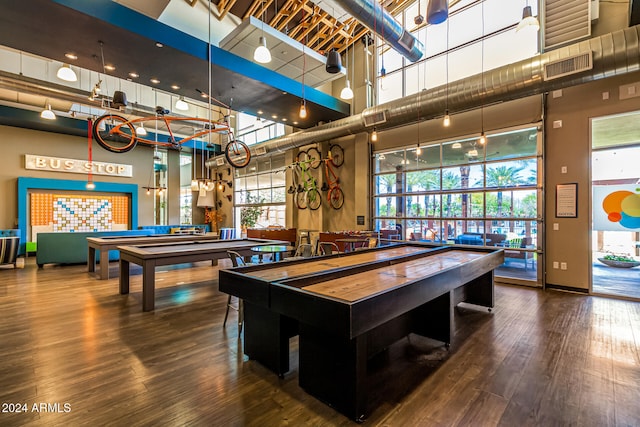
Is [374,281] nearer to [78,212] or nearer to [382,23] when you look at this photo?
[382,23]

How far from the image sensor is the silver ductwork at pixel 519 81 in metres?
3.79

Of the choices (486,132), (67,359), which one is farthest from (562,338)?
(67,359)

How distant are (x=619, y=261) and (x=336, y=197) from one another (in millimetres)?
6665

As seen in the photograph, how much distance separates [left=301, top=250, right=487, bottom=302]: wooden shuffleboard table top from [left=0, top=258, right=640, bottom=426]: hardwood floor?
800 mm

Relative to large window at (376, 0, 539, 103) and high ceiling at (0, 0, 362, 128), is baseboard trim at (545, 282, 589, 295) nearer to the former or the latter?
large window at (376, 0, 539, 103)

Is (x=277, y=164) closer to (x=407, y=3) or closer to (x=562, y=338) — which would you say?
(x=407, y=3)

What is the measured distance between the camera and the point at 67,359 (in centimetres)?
269

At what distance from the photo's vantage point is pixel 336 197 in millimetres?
8664

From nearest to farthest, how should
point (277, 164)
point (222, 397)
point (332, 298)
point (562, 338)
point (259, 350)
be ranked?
point (332, 298)
point (222, 397)
point (259, 350)
point (562, 338)
point (277, 164)

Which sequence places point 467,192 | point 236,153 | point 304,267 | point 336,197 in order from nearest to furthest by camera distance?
point 304,267
point 236,153
point 467,192
point 336,197

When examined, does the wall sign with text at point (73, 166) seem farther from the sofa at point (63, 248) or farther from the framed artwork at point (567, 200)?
the framed artwork at point (567, 200)

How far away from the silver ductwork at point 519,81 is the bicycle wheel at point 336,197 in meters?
2.16

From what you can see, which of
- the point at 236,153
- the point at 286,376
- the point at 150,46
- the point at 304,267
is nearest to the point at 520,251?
the point at 304,267

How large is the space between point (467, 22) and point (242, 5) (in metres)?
4.80
